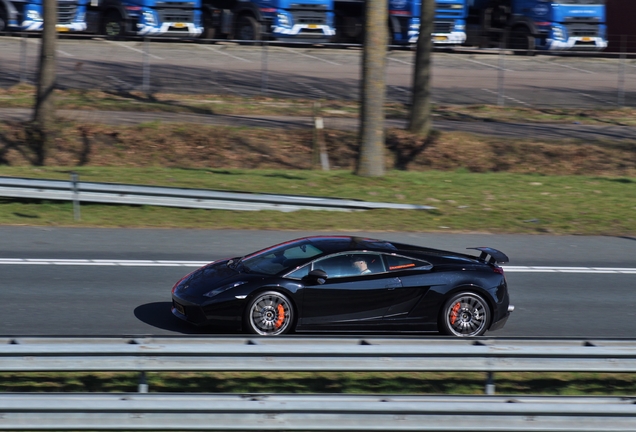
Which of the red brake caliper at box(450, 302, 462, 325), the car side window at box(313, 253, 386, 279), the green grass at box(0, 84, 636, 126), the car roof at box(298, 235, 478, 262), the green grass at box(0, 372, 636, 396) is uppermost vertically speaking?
the green grass at box(0, 84, 636, 126)

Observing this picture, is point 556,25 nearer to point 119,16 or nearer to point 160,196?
point 119,16

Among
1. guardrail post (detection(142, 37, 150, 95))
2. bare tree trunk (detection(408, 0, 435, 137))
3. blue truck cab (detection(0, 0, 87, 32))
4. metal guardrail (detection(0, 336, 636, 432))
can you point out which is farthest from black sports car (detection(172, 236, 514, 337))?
blue truck cab (detection(0, 0, 87, 32))

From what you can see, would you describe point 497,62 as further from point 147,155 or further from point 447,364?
point 447,364

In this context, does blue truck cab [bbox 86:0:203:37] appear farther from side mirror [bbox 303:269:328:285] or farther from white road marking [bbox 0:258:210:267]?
side mirror [bbox 303:269:328:285]

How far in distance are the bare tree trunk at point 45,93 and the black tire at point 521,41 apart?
18.2m

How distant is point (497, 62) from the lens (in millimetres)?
31922

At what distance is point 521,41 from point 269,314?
26273 mm

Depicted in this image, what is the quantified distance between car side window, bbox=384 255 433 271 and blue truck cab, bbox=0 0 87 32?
930 inches

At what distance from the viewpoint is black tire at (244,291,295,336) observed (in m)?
8.77

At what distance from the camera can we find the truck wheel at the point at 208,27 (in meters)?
31.3

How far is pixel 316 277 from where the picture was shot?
351 inches

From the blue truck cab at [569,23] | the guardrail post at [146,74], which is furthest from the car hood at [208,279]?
the blue truck cab at [569,23]

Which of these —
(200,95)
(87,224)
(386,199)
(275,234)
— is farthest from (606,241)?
(200,95)

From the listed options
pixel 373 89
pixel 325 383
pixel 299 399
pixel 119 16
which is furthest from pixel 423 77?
pixel 299 399
